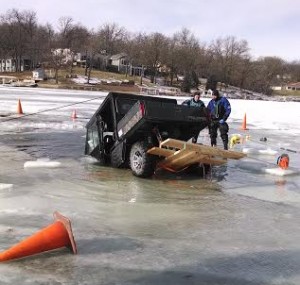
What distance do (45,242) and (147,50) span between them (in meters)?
107

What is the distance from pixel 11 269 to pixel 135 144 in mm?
4670

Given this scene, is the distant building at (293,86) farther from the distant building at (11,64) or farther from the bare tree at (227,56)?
the distant building at (11,64)

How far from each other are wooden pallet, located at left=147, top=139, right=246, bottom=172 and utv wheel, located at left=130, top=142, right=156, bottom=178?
16 centimetres

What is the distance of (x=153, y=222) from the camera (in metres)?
5.91

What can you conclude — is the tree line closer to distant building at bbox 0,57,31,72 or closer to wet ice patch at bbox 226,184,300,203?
distant building at bbox 0,57,31,72

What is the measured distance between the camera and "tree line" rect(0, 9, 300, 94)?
340 feet

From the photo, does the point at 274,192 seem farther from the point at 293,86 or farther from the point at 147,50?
the point at 293,86

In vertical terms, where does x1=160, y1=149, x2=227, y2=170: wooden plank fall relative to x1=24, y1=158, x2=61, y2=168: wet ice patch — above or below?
above

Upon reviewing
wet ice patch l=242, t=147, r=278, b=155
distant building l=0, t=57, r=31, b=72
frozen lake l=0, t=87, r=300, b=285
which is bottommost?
wet ice patch l=242, t=147, r=278, b=155

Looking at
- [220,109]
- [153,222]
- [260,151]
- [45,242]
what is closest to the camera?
[45,242]

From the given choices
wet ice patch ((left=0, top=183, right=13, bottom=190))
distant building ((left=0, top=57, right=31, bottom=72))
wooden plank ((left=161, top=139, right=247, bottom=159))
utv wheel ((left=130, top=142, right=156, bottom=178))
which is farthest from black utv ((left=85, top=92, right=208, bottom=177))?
distant building ((left=0, top=57, right=31, bottom=72))

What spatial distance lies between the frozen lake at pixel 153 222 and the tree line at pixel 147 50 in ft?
268

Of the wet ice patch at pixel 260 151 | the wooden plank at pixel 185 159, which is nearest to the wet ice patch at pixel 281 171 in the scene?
the wooden plank at pixel 185 159

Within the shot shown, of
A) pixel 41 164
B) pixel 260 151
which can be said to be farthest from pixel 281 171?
pixel 41 164
